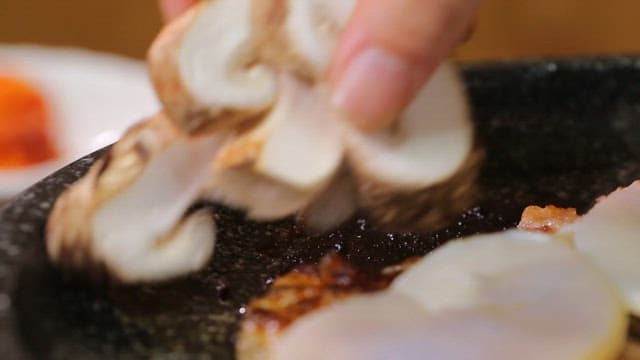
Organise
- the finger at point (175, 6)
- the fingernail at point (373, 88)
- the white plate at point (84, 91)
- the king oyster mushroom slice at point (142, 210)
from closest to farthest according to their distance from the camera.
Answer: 1. the fingernail at point (373, 88)
2. the king oyster mushroom slice at point (142, 210)
3. the finger at point (175, 6)
4. the white plate at point (84, 91)

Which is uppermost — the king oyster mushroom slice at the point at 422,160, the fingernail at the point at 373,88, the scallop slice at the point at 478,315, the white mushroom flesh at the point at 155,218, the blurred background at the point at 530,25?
the blurred background at the point at 530,25

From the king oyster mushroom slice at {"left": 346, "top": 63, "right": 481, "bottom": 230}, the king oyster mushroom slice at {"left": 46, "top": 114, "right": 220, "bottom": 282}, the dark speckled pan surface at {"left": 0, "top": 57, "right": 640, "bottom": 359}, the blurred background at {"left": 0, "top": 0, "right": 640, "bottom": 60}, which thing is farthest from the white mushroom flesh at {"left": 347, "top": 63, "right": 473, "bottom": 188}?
the blurred background at {"left": 0, "top": 0, "right": 640, "bottom": 60}

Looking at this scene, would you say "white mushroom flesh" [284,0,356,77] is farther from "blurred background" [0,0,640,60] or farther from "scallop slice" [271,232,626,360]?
"blurred background" [0,0,640,60]

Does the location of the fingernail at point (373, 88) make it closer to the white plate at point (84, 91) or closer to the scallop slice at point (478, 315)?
the scallop slice at point (478, 315)

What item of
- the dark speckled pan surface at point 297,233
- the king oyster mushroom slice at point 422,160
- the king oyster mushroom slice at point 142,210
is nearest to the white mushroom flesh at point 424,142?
the king oyster mushroom slice at point 422,160

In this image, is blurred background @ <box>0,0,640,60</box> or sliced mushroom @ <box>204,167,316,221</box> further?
blurred background @ <box>0,0,640,60</box>

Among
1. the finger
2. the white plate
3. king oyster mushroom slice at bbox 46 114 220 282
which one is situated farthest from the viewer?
the white plate

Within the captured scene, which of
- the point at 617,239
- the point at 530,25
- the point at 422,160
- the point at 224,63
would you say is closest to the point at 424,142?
the point at 422,160

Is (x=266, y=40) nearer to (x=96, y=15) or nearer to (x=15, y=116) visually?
(x=15, y=116)
